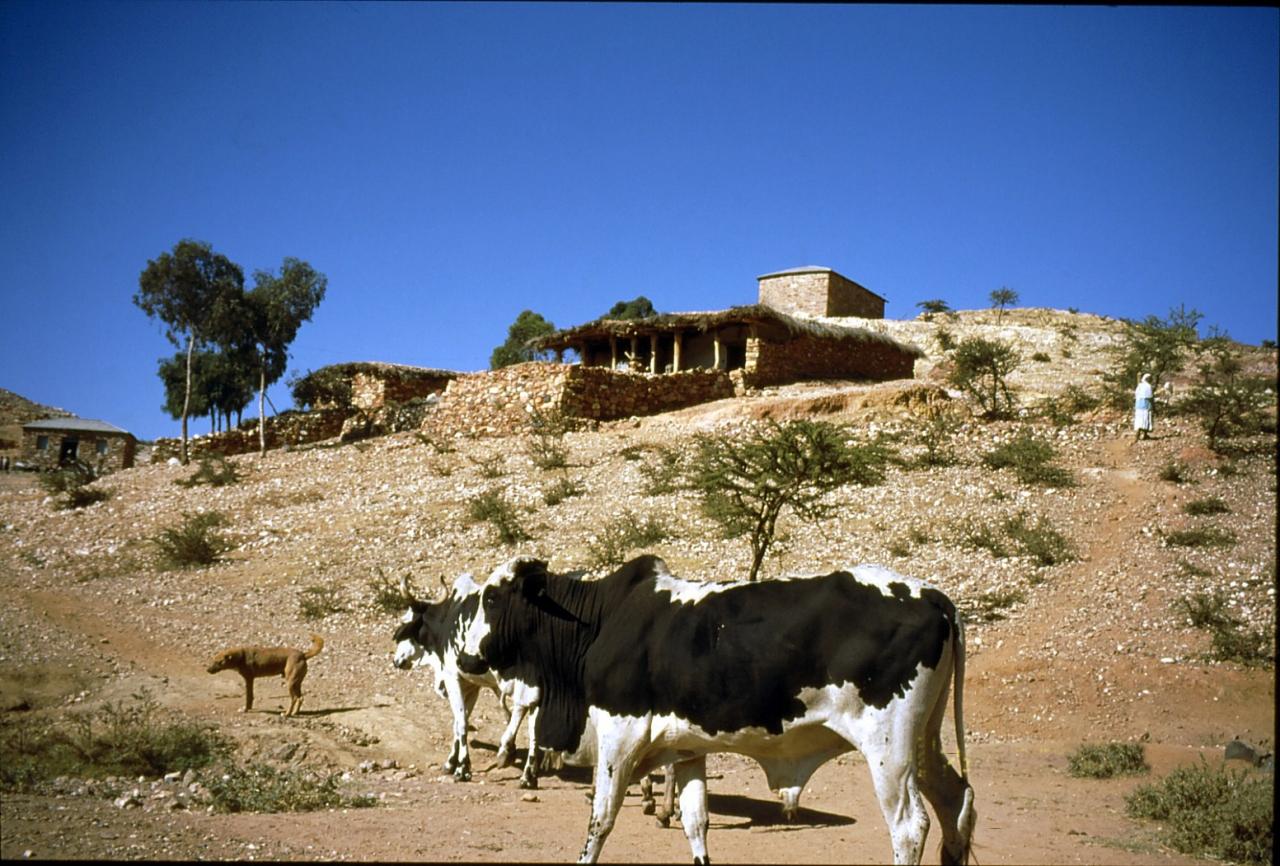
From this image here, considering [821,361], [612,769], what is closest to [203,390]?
[821,361]

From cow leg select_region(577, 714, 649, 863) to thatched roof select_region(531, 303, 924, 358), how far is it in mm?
25218

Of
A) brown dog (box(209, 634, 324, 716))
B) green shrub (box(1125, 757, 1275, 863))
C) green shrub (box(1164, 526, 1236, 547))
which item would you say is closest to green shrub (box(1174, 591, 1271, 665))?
green shrub (box(1164, 526, 1236, 547))

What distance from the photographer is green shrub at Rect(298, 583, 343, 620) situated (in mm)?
14312

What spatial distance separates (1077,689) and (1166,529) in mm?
6648

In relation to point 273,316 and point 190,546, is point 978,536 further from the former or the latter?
point 273,316

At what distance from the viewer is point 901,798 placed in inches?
199

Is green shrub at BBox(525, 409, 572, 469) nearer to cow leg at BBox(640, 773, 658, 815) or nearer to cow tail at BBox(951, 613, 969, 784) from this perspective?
cow leg at BBox(640, 773, 658, 815)

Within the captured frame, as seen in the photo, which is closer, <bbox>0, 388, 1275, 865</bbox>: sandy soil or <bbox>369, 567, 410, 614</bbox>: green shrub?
<bbox>0, 388, 1275, 865</bbox>: sandy soil

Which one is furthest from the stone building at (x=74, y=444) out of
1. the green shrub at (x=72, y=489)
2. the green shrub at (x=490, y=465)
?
the green shrub at (x=490, y=465)

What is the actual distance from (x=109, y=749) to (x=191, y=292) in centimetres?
2694

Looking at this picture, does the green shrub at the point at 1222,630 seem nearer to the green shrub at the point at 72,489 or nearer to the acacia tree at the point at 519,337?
the green shrub at the point at 72,489

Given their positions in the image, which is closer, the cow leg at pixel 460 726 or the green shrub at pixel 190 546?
the cow leg at pixel 460 726

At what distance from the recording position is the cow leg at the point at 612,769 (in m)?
5.57

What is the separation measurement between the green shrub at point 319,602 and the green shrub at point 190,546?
2.90 m
